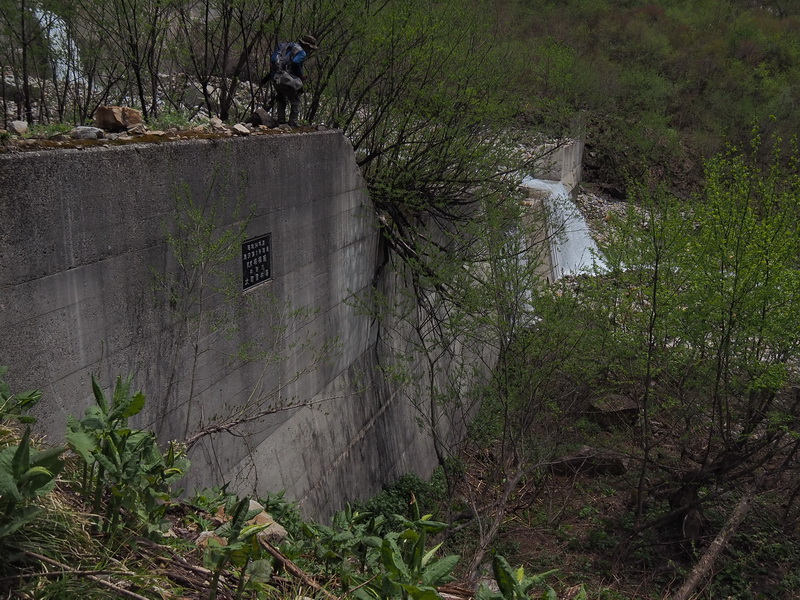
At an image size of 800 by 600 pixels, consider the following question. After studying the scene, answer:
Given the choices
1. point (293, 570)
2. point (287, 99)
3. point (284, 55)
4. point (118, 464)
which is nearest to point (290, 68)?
point (284, 55)

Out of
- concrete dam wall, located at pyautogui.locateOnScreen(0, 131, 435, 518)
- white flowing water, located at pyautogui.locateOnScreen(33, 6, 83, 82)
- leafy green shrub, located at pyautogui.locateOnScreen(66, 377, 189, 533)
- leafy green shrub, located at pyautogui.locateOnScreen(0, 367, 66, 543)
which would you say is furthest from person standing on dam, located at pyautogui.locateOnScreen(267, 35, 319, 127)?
leafy green shrub, located at pyautogui.locateOnScreen(0, 367, 66, 543)

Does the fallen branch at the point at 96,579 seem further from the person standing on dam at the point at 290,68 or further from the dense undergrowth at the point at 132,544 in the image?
the person standing on dam at the point at 290,68

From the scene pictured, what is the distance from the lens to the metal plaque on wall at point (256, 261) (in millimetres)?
5773

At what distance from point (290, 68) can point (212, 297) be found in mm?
2719

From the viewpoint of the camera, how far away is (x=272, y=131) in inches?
249

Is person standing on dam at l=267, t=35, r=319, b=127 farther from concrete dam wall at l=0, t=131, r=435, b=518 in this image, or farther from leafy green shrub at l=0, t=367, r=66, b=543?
leafy green shrub at l=0, t=367, r=66, b=543

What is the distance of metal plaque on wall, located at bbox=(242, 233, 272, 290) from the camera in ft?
18.9

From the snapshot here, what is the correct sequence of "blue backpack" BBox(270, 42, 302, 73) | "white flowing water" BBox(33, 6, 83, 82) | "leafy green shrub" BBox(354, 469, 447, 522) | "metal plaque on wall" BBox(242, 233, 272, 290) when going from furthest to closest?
"leafy green shrub" BBox(354, 469, 447, 522) → "white flowing water" BBox(33, 6, 83, 82) → "blue backpack" BBox(270, 42, 302, 73) → "metal plaque on wall" BBox(242, 233, 272, 290)

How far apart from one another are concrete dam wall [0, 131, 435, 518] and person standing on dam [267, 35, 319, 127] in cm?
51

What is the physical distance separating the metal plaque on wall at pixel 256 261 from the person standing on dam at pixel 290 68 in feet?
5.10

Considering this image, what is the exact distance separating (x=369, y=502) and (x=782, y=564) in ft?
17.4

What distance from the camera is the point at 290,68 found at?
685cm

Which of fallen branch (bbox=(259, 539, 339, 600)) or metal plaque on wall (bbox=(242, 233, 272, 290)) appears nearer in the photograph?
fallen branch (bbox=(259, 539, 339, 600))

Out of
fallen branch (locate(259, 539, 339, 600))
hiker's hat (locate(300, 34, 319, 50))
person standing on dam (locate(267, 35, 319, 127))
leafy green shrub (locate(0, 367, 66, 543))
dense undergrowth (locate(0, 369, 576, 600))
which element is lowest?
fallen branch (locate(259, 539, 339, 600))
